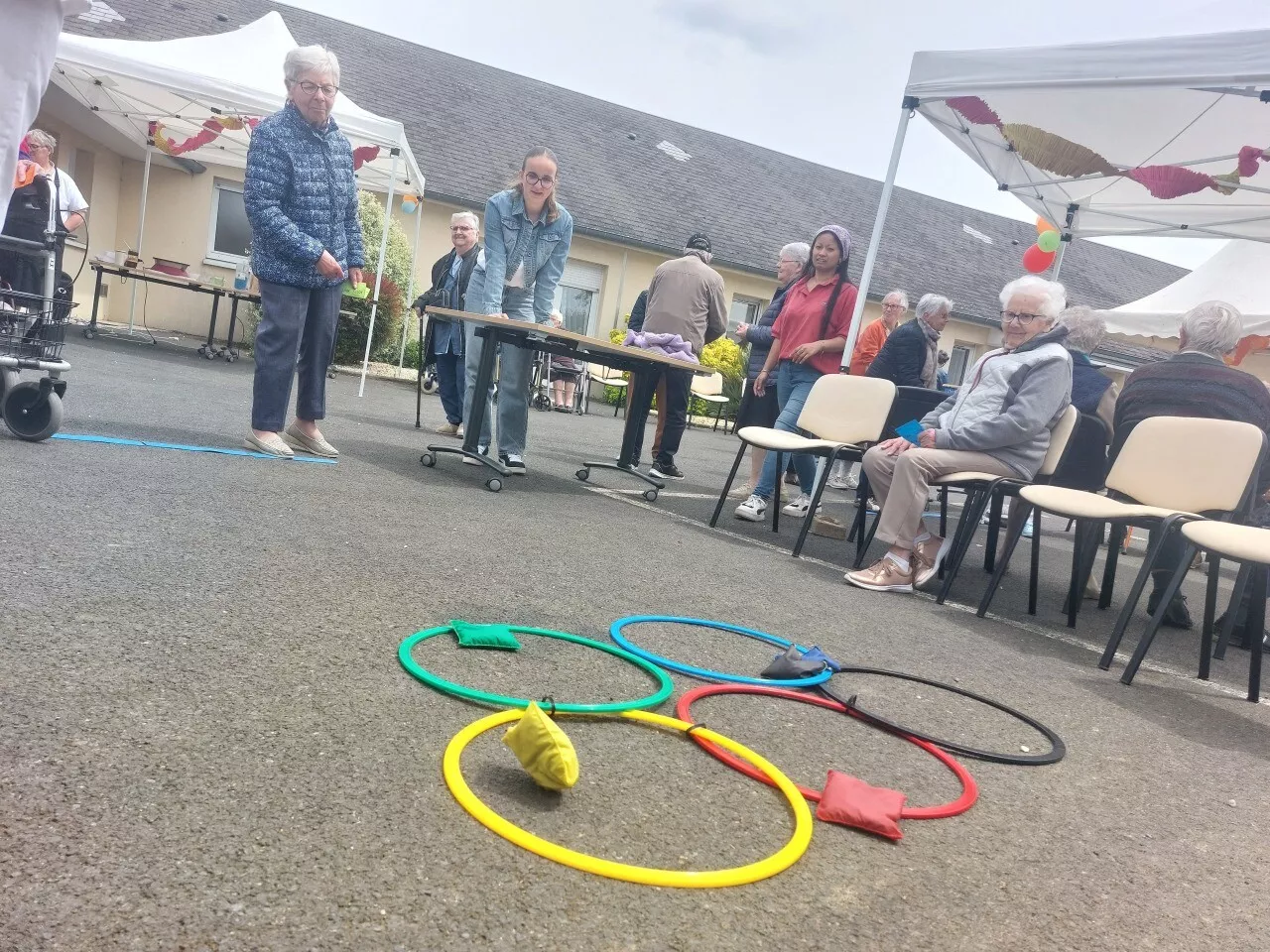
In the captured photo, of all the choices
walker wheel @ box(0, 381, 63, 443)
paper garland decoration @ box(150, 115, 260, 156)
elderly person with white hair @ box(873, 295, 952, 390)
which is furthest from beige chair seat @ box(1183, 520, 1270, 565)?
paper garland decoration @ box(150, 115, 260, 156)

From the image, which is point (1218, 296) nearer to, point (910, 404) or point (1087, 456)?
point (910, 404)

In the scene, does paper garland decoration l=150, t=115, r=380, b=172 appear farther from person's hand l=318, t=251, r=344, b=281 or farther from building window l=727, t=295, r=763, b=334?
building window l=727, t=295, r=763, b=334

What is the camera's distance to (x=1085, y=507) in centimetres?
412

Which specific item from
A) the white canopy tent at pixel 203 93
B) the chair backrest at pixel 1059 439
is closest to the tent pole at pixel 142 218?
the white canopy tent at pixel 203 93

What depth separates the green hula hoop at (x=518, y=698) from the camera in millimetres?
2289

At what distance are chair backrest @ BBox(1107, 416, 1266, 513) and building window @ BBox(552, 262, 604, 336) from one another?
15.2 meters

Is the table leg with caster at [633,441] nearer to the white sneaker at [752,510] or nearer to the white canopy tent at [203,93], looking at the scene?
the white sneaker at [752,510]

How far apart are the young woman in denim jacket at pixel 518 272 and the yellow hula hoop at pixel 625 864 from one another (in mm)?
3940

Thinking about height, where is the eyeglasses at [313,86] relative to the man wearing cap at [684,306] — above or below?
above

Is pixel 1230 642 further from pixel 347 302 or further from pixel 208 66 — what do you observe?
pixel 347 302

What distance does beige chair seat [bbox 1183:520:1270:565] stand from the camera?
3.42 metres

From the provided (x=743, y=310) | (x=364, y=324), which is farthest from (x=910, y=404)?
(x=743, y=310)

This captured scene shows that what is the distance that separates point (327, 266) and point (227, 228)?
12.7m

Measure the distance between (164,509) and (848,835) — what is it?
9.43 feet
